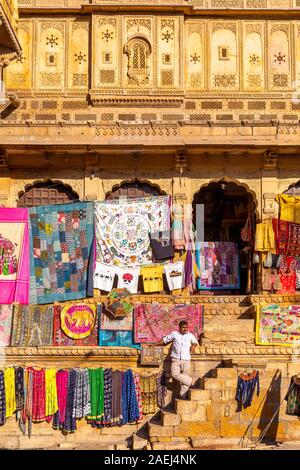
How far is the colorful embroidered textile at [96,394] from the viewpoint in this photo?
1388cm

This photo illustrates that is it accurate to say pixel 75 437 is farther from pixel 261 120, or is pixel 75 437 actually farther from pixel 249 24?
pixel 249 24

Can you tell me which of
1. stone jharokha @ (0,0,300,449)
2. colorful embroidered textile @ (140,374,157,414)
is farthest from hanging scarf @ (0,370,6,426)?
colorful embroidered textile @ (140,374,157,414)

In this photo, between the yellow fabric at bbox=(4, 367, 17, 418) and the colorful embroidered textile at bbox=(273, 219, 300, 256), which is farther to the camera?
the colorful embroidered textile at bbox=(273, 219, 300, 256)

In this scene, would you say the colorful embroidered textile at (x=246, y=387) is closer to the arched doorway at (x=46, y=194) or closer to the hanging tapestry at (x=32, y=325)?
the hanging tapestry at (x=32, y=325)

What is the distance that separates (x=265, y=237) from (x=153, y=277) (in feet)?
7.69

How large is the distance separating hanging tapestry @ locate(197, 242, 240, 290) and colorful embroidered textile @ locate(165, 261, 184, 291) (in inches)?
45.6

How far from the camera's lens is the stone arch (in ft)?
59.6

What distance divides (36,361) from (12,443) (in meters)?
1.57

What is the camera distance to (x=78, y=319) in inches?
643

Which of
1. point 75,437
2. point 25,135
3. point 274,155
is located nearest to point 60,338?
point 75,437

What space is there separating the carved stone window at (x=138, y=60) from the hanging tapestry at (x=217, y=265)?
368cm

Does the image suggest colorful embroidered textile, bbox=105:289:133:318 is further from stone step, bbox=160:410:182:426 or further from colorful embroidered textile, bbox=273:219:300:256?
stone step, bbox=160:410:182:426

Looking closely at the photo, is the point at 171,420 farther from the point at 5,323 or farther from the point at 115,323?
the point at 5,323

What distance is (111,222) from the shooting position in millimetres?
17750
